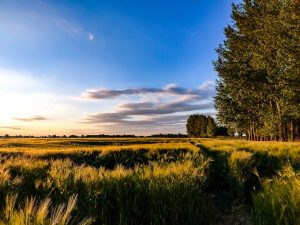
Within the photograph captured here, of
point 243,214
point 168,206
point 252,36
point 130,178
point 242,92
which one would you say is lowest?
point 243,214

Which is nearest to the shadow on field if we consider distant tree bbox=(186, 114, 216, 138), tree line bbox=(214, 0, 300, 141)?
tree line bbox=(214, 0, 300, 141)

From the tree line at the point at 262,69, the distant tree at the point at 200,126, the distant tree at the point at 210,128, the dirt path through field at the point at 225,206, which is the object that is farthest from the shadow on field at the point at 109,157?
the distant tree at the point at 200,126

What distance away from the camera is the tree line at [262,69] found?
1056 inches

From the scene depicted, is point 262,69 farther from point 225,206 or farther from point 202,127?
point 202,127

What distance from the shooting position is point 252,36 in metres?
37.9

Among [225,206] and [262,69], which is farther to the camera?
[262,69]

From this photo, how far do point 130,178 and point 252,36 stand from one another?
117ft

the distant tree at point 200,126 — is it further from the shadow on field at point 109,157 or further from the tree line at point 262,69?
the shadow on field at point 109,157

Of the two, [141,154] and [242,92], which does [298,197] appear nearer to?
[141,154]

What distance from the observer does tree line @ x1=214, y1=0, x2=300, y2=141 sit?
1056 inches

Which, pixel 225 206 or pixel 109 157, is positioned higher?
pixel 109 157

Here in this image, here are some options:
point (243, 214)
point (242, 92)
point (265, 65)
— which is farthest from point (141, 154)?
point (242, 92)

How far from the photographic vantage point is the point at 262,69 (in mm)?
36312

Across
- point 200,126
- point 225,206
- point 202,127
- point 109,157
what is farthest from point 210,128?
point 225,206
